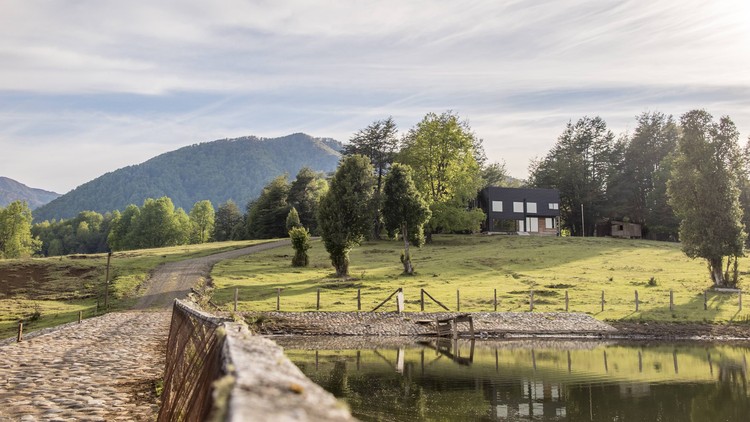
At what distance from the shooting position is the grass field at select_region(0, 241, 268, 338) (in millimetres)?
38031

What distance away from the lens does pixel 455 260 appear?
64.1 m

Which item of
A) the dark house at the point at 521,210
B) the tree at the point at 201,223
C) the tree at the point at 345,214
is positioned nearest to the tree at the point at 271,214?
the tree at the point at 201,223

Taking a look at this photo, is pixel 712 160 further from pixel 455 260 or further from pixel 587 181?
pixel 587 181

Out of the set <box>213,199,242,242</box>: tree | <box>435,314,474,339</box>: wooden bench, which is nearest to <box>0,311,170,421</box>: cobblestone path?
<box>435,314,474,339</box>: wooden bench

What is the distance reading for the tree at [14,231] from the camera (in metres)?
108

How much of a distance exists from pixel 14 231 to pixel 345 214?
86.4 m

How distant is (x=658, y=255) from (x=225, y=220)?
325ft

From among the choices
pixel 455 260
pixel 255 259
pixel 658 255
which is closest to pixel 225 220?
pixel 255 259

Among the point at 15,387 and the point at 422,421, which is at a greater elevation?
the point at 15,387

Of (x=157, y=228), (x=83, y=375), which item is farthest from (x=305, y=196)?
(x=83, y=375)

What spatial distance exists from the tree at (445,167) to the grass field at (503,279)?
278 inches

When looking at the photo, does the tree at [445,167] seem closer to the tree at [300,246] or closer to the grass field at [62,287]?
the tree at [300,246]

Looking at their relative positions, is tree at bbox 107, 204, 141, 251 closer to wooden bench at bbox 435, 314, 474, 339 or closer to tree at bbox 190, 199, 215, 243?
tree at bbox 190, 199, 215, 243

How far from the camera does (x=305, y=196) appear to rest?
107938mm
